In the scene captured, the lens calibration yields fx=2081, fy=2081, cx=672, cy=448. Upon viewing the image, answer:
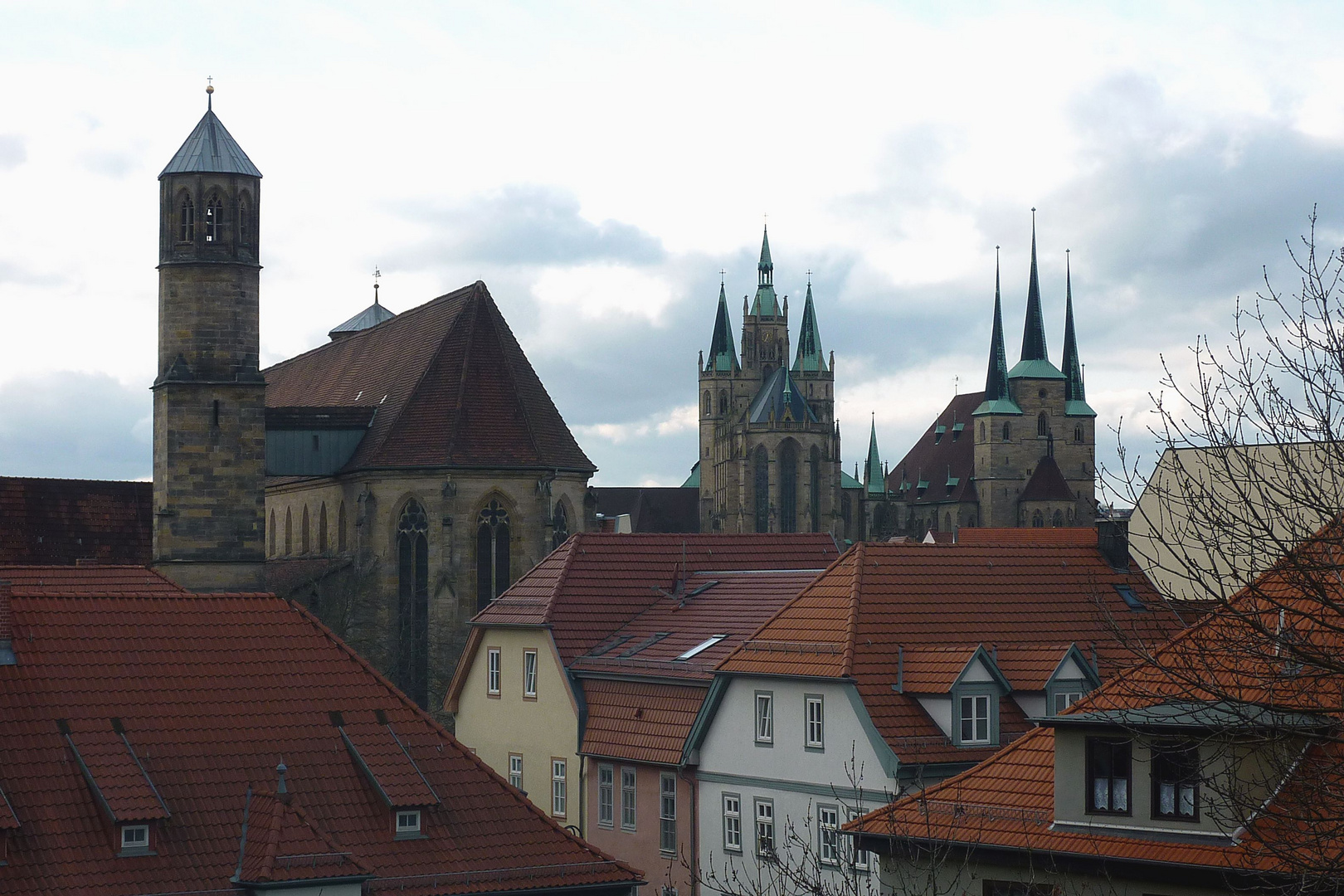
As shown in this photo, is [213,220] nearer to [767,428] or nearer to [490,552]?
[490,552]

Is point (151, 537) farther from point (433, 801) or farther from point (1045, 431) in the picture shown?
point (1045, 431)

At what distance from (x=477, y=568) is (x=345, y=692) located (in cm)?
3265

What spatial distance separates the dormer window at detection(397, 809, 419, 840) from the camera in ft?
74.2

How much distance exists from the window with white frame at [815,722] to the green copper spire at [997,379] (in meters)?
130

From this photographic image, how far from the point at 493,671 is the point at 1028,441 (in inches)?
4839

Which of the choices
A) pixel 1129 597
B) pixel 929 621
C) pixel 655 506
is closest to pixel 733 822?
pixel 929 621

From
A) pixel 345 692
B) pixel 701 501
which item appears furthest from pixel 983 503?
pixel 345 692

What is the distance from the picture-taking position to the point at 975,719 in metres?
28.6

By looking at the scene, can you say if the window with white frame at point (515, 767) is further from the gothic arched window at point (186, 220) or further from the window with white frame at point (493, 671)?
the gothic arched window at point (186, 220)

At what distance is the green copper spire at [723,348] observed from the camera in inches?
7037

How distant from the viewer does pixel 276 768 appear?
899 inches

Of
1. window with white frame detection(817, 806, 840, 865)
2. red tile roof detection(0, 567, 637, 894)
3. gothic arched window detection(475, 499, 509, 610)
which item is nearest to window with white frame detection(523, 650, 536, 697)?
window with white frame detection(817, 806, 840, 865)

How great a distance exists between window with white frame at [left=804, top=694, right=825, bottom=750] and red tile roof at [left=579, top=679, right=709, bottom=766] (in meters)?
2.62

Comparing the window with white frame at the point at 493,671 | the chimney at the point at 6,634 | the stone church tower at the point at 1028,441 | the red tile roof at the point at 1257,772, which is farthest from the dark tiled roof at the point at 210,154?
the stone church tower at the point at 1028,441
